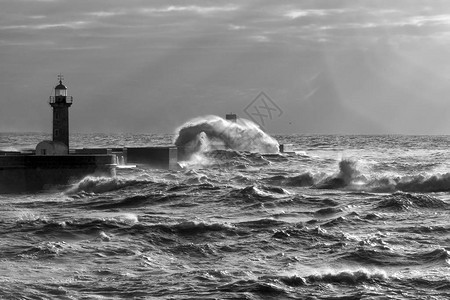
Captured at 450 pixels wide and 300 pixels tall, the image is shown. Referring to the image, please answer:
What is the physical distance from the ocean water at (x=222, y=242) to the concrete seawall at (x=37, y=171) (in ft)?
1.29

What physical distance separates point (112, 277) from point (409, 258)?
537cm

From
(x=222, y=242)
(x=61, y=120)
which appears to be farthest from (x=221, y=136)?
(x=222, y=242)

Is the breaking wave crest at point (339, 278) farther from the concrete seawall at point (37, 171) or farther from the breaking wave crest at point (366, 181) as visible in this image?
the concrete seawall at point (37, 171)

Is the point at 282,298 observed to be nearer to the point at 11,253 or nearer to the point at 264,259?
the point at 264,259

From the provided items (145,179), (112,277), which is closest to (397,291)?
(112,277)

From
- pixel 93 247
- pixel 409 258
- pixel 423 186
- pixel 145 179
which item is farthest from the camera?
pixel 145 179

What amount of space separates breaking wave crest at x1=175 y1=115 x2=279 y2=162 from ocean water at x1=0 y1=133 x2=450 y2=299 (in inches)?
1097

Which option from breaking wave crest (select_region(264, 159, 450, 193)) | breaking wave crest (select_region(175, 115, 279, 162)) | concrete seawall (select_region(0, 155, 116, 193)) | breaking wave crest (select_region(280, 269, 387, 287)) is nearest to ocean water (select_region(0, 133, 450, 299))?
breaking wave crest (select_region(280, 269, 387, 287))

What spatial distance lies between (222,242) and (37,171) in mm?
13364

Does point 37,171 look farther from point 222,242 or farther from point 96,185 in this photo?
point 222,242

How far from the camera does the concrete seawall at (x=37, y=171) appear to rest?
1148 inches

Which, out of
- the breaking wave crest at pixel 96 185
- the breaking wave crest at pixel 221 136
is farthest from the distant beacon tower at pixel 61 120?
the breaking wave crest at pixel 221 136

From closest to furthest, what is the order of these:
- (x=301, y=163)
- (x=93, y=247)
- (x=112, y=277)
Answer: (x=112, y=277) < (x=93, y=247) < (x=301, y=163)

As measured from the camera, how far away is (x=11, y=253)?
642 inches
